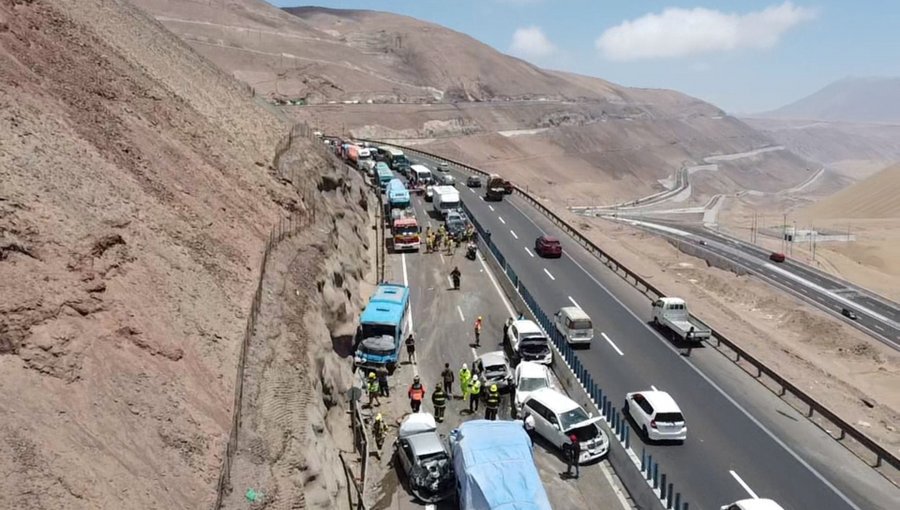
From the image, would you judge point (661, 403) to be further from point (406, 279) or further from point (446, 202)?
point (446, 202)

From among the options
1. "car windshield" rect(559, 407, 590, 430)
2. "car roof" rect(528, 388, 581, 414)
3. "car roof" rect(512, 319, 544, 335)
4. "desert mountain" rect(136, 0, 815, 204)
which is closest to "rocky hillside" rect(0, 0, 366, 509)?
"car roof" rect(528, 388, 581, 414)

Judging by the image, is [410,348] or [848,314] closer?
[410,348]

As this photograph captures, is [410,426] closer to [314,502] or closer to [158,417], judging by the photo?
[314,502]

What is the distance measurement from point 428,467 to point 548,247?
1185 inches

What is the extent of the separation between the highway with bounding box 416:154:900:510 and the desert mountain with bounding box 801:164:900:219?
9512 centimetres

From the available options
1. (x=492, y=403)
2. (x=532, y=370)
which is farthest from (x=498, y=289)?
(x=492, y=403)

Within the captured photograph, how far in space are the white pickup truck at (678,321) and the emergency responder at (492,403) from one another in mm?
12793

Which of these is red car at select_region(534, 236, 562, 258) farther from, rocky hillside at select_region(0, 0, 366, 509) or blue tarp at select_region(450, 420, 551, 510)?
blue tarp at select_region(450, 420, 551, 510)

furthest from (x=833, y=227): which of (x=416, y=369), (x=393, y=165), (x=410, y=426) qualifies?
(x=410, y=426)

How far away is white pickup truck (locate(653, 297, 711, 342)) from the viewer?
32.7m

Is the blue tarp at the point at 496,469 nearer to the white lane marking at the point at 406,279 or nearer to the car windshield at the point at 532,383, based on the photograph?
the car windshield at the point at 532,383

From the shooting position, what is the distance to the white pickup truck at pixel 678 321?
3266 cm

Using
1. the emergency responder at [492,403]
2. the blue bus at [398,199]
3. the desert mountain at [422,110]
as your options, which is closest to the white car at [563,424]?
the emergency responder at [492,403]

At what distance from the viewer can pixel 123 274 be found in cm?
1758
